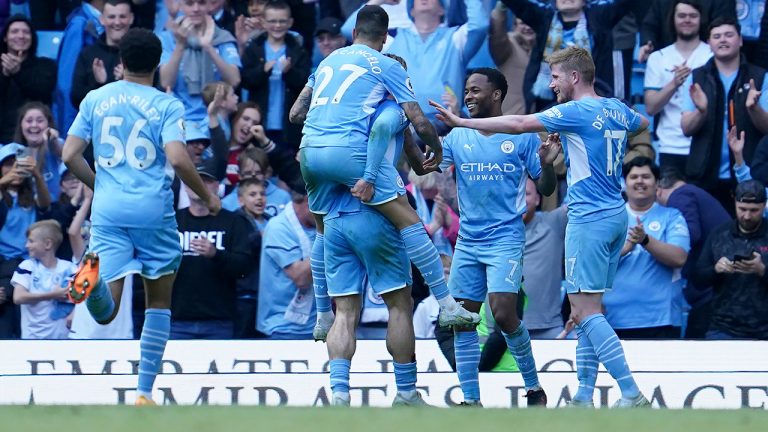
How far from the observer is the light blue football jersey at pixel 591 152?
995 cm

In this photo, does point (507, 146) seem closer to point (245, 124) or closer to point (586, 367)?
point (586, 367)

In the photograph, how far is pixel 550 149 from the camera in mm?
10656

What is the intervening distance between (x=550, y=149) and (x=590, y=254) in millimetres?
1010

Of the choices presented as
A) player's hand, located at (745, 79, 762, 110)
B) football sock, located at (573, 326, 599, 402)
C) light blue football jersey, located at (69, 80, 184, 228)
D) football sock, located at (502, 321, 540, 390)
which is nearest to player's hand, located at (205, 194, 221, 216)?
light blue football jersey, located at (69, 80, 184, 228)

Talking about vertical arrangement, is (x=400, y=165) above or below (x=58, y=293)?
above

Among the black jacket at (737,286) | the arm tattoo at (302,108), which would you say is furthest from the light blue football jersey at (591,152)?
the black jacket at (737,286)

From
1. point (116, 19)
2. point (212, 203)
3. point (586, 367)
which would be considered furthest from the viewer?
point (116, 19)

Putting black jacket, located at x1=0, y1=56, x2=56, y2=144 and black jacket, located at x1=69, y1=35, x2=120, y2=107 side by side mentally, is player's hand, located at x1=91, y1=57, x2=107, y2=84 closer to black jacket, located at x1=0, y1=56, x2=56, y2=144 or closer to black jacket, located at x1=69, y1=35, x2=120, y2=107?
black jacket, located at x1=69, y1=35, x2=120, y2=107

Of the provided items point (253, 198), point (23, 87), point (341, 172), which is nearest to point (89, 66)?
point (23, 87)

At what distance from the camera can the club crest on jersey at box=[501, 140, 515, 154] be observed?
35.6ft

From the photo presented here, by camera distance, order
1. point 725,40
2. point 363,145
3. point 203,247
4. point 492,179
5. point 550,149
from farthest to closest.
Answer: point 725,40, point 203,247, point 492,179, point 550,149, point 363,145

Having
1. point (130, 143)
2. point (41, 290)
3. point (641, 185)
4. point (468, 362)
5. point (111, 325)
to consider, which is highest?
point (130, 143)

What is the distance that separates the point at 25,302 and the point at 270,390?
3.12 metres

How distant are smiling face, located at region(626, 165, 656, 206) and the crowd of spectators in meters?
0.02
